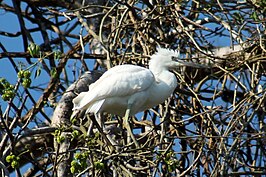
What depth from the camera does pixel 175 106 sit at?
581 centimetres

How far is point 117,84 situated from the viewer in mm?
4922

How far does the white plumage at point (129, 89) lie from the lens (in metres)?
4.82

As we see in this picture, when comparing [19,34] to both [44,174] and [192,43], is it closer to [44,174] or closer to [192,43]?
[192,43]

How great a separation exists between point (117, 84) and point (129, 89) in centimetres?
9

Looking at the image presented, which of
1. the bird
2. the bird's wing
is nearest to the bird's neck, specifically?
the bird

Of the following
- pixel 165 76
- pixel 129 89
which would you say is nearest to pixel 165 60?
pixel 165 76

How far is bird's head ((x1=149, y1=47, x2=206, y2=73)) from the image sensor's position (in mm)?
5219

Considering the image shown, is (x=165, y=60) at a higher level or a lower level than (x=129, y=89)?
higher

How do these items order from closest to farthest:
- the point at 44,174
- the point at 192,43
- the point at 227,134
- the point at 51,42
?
the point at 44,174, the point at 227,134, the point at 192,43, the point at 51,42

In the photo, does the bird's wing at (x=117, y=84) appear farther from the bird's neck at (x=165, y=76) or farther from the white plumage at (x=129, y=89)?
the bird's neck at (x=165, y=76)

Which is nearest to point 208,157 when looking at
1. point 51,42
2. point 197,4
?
point 197,4

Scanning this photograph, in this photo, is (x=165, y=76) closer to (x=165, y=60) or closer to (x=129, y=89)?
(x=165, y=60)

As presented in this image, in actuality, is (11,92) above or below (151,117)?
above

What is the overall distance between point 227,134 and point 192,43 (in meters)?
1.03
